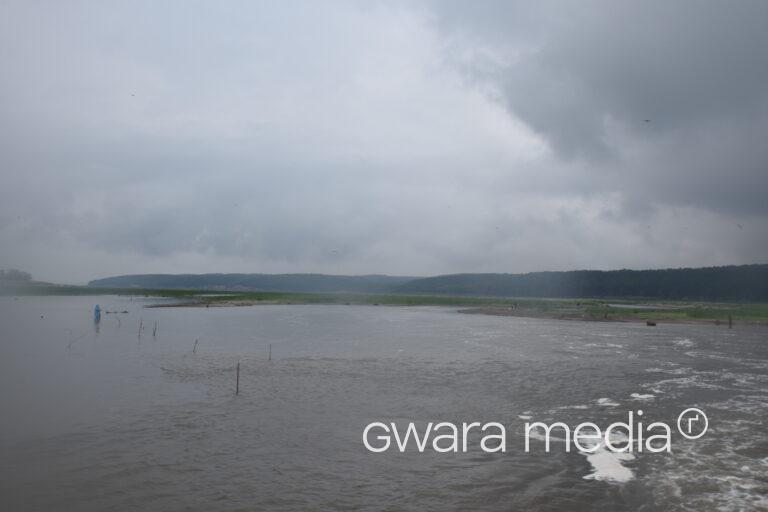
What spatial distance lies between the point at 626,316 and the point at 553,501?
226 ft

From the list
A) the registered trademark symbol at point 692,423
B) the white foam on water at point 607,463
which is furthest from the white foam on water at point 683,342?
the white foam on water at point 607,463

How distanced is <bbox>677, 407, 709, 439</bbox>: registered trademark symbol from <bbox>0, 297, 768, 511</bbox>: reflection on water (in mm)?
330

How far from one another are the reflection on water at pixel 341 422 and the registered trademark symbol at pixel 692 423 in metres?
0.33

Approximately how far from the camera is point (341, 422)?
16359mm

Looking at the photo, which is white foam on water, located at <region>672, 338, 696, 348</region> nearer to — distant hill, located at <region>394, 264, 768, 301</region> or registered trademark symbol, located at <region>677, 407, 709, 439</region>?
registered trademark symbol, located at <region>677, 407, 709, 439</region>

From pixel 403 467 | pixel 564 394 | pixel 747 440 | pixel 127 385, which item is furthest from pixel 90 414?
pixel 747 440

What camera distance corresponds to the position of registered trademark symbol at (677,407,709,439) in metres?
15.6

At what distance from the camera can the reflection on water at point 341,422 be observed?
35.5 feet

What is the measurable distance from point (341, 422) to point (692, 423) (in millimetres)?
11310

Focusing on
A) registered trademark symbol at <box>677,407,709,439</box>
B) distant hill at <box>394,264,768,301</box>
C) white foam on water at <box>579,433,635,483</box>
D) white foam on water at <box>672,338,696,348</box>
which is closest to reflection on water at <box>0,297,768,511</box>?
white foam on water at <box>579,433,635,483</box>

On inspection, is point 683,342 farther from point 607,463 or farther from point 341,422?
point 341,422

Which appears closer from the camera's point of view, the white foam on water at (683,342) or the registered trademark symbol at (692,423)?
the registered trademark symbol at (692,423)

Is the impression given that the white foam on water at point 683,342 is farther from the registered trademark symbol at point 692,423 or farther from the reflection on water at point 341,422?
the registered trademark symbol at point 692,423

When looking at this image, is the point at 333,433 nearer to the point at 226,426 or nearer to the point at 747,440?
the point at 226,426
